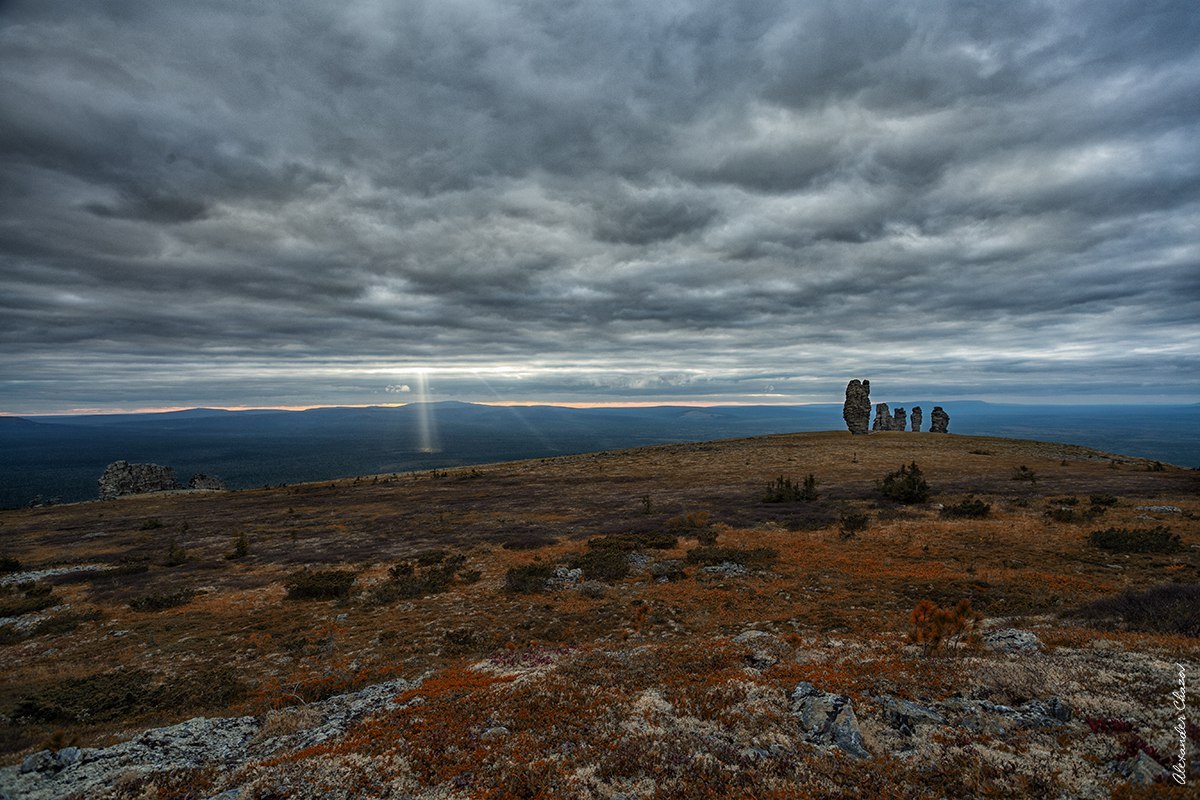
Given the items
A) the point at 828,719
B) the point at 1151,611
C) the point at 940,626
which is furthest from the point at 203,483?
the point at 1151,611

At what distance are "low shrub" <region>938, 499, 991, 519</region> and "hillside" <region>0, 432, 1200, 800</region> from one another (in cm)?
24

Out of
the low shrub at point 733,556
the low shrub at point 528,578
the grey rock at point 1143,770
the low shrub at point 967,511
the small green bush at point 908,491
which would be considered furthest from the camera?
the small green bush at point 908,491

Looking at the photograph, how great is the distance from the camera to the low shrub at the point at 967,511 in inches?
1070

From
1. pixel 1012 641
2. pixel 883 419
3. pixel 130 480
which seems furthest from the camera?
pixel 883 419

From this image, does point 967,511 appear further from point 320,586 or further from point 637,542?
point 320,586

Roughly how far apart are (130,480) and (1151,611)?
105 m

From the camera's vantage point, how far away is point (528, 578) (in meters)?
21.1

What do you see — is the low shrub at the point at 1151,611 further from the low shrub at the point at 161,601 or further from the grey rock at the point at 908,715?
the low shrub at the point at 161,601

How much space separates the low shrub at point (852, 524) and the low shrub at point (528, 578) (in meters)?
15.3

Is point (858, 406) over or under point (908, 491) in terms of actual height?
over

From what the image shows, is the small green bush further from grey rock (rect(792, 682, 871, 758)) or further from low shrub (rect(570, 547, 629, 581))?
grey rock (rect(792, 682, 871, 758))

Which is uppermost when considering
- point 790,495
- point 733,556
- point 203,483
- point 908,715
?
point 908,715

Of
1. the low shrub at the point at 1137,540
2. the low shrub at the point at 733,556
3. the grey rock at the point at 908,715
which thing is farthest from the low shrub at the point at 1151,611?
the low shrub at the point at 733,556

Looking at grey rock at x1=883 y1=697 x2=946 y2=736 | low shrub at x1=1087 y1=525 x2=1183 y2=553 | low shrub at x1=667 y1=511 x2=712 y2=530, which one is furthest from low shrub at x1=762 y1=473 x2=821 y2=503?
grey rock at x1=883 y1=697 x2=946 y2=736
